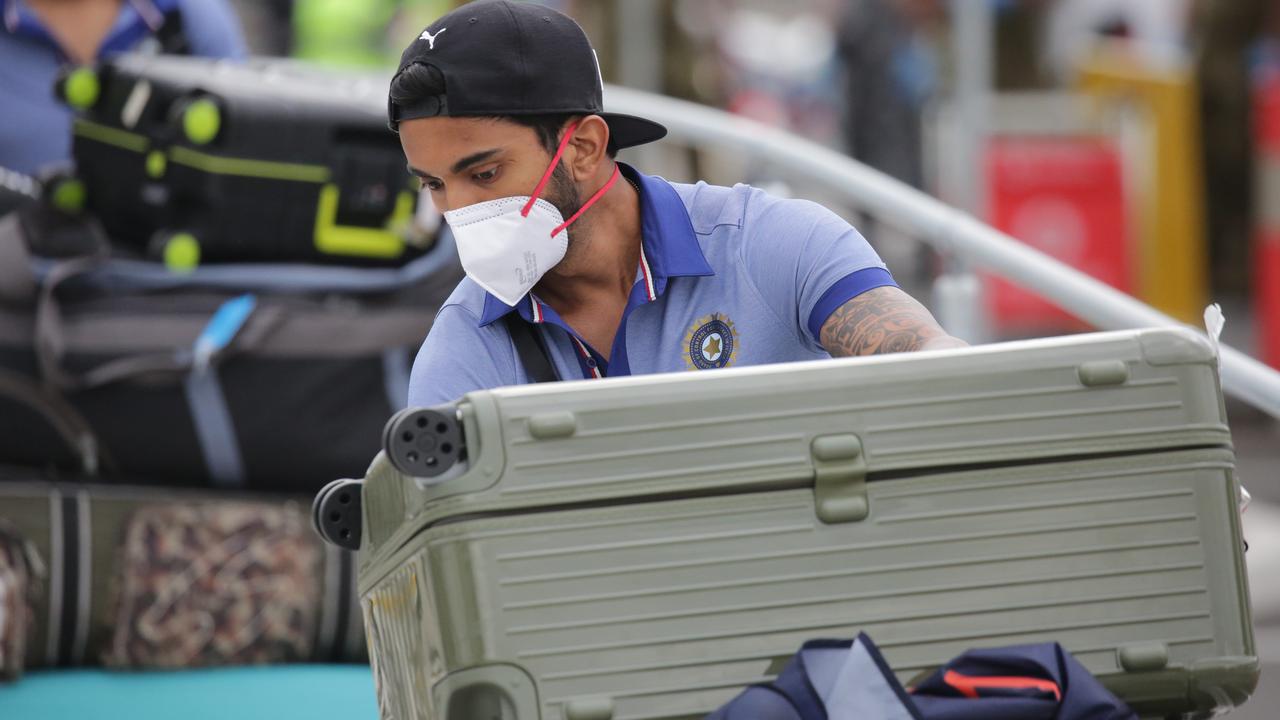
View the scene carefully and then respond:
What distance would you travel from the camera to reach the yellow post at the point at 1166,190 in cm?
963

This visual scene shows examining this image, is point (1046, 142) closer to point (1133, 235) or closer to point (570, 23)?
point (1133, 235)

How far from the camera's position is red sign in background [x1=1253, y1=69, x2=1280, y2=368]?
8453 millimetres

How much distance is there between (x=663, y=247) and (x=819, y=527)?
0.60m

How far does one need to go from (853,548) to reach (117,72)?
2463 millimetres

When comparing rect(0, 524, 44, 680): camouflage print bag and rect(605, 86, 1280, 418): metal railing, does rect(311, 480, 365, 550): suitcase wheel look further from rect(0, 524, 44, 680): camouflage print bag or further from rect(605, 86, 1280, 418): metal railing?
rect(0, 524, 44, 680): camouflage print bag

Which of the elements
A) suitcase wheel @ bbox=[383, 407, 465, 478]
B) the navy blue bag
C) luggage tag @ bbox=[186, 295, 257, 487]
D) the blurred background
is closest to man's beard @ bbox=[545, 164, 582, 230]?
suitcase wheel @ bbox=[383, 407, 465, 478]

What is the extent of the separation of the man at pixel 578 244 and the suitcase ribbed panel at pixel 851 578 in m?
0.36

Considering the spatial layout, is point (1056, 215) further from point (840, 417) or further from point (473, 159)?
point (840, 417)

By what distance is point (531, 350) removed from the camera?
2234 mm

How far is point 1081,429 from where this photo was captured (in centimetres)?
175

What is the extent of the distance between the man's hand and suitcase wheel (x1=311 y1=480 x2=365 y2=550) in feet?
1.87

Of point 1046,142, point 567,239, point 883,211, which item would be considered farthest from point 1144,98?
point 567,239

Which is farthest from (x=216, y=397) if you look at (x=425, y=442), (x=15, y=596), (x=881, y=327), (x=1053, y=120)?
(x=1053, y=120)

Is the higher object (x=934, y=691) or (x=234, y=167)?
(x=234, y=167)
